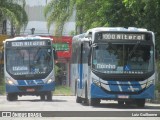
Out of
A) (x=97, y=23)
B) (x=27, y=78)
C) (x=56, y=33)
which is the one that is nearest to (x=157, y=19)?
(x=97, y=23)

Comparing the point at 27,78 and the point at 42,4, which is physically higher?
the point at 42,4

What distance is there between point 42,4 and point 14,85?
4159 centimetres

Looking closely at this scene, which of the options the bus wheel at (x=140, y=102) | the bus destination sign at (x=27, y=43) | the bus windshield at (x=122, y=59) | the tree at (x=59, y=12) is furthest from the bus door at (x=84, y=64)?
the tree at (x=59, y=12)

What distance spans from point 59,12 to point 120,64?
884 inches

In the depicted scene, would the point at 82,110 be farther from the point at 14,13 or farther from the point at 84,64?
the point at 14,13

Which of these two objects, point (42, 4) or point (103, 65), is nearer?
point (103, 65)

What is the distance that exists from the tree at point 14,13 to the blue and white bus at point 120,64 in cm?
2222

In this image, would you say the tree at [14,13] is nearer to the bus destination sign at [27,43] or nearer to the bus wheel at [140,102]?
the bus destination sign at [27,43]

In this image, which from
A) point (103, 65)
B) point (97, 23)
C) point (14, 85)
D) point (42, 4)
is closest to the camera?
point (103, 65)

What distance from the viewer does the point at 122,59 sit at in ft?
76.1

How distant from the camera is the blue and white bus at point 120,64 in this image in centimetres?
2306

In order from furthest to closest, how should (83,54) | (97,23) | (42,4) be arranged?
(42,4), (97,23), (83,54)

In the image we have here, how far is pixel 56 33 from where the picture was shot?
1784 inches

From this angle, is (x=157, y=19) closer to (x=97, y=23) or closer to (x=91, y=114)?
(x=97, y=23)
